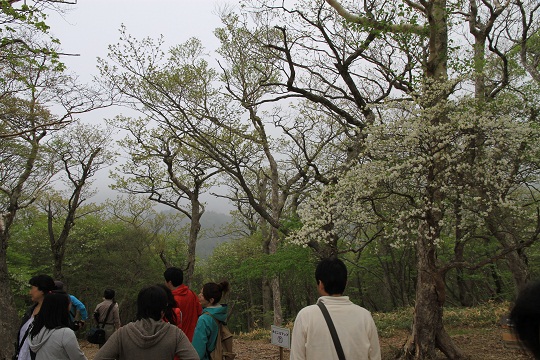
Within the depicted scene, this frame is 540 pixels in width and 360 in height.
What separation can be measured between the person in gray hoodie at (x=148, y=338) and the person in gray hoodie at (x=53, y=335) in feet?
1.76

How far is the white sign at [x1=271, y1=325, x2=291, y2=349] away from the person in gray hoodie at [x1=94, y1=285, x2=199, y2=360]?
7.86ft

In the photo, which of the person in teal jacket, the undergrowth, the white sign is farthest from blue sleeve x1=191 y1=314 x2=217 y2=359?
the undergrowth

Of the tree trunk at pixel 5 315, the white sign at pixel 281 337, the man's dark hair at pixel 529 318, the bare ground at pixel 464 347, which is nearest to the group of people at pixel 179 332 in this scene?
the man's dark hair at pixel 529 318

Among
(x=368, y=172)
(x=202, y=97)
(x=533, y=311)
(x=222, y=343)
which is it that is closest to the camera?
(x=533, y=311)

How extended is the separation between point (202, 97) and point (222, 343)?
391 inches

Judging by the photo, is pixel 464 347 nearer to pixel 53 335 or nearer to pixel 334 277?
pixel 334 277

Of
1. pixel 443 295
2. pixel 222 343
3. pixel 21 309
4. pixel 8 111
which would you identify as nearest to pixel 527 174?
pixel 443 295

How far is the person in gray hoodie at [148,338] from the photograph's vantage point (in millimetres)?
2756

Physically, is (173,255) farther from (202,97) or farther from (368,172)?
(368,172)

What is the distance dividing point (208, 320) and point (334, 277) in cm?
150

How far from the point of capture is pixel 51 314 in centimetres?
318

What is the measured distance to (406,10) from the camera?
7828 mm

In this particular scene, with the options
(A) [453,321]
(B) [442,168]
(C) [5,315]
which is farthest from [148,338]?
(A) [453,321]

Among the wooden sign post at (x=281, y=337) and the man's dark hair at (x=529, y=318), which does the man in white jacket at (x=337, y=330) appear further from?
the wooden sign post at (x=281, y=337)
